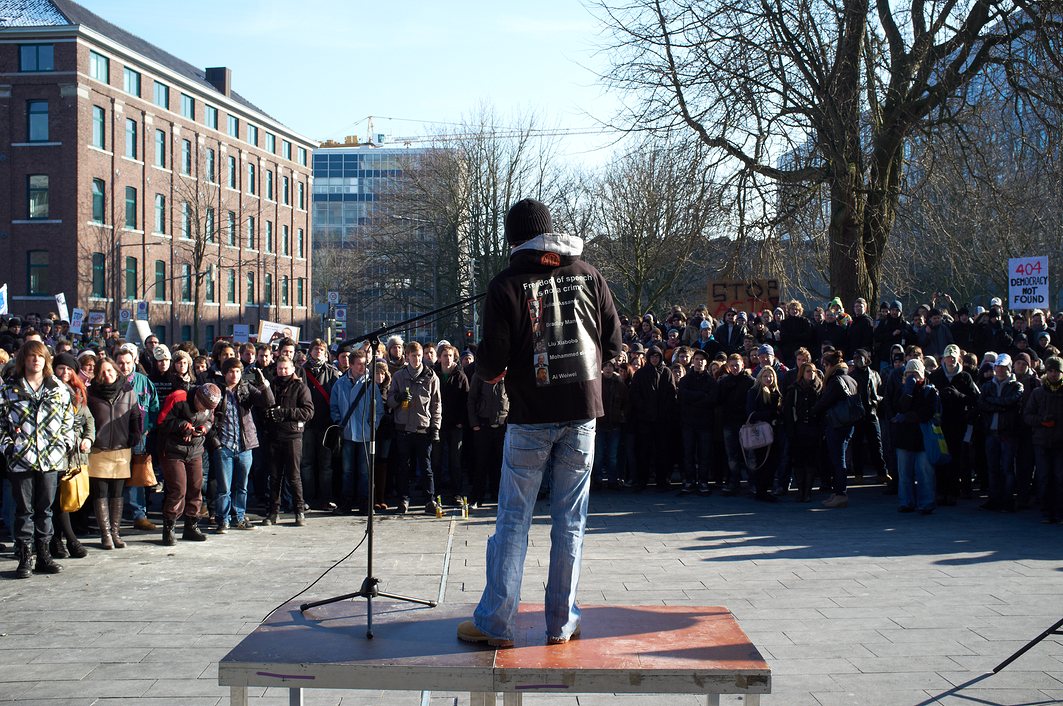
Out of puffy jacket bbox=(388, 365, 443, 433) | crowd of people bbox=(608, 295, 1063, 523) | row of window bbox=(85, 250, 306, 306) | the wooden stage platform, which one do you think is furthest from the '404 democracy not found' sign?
row of window bbox=(85, 250, 306, 306)

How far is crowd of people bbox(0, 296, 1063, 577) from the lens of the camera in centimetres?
1028

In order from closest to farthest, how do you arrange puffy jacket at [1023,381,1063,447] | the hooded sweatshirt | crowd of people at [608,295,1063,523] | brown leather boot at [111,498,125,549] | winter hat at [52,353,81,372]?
the hooded sweatshirt → winter hat at [52,353,81,372] → brown leather boot at [111,498,125,549] → puffy jacket at [1023,381,1063,447] → crowd of people at [608,295,1063,523]

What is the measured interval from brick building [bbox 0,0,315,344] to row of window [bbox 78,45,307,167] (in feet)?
0.26

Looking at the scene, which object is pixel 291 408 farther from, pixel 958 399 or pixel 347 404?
pixel 958 399

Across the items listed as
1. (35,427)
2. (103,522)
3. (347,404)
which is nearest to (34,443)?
(35,427)

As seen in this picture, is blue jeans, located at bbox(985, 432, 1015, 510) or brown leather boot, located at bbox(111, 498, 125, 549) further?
blue jeans, located at bbox(985, 432, 1015, 510)

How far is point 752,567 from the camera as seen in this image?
941 centimetres

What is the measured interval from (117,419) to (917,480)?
32.1 ft

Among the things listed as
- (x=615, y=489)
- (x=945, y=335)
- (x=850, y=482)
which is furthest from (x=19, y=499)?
(x=945, y=335)

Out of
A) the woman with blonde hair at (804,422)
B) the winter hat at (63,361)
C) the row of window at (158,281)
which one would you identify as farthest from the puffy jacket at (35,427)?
the row of window at (158,281)

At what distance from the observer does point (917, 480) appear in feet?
42.7

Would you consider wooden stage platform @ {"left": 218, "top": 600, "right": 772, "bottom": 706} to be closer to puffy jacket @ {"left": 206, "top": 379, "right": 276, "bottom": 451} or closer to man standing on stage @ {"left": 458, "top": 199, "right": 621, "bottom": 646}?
man standing on stage @ {"left": 458, "top": 199, "right": 621, "bottom": 646}

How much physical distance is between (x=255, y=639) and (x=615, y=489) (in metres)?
10.8

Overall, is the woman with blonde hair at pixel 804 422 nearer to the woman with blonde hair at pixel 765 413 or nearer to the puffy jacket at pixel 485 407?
the woman with blonde hair at pixel 765 413
